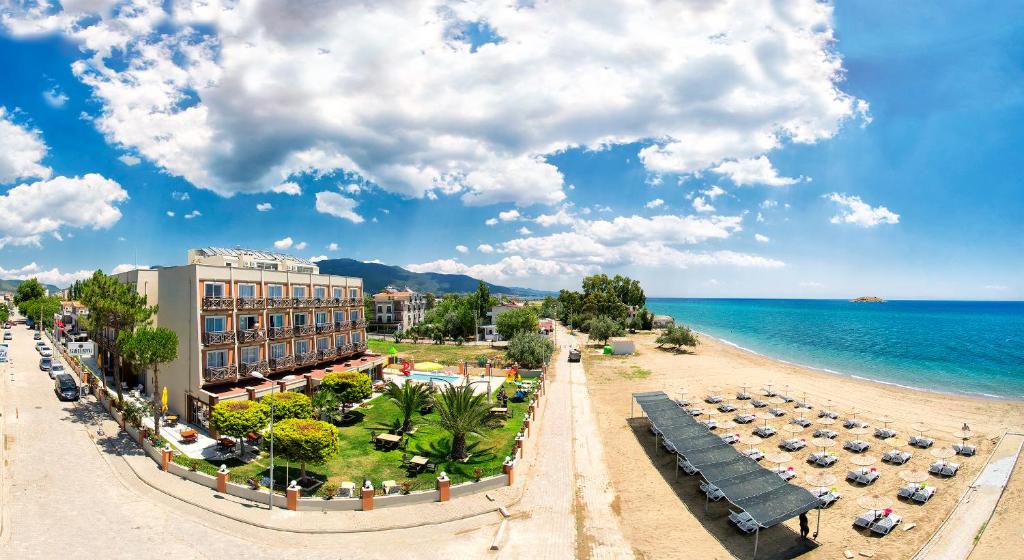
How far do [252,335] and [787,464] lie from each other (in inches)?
1478

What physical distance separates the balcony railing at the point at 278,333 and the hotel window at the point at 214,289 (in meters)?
4.47

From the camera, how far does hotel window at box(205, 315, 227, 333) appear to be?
32.9m

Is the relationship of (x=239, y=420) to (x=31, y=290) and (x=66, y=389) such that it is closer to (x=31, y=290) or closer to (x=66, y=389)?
(x=66, y=389)

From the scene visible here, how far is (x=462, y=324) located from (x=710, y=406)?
54646 millimetres

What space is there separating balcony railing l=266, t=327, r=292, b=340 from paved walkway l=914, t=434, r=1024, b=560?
40.0 m

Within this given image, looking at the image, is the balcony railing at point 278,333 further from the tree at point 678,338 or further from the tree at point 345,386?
the tree at point 678,338

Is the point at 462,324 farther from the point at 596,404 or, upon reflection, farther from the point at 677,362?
the point at 596,404

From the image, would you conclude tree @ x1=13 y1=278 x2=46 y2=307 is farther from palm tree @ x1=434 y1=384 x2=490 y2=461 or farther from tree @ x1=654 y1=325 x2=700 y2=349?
tree @ x1=654 y1=325 x2=700 y2=349

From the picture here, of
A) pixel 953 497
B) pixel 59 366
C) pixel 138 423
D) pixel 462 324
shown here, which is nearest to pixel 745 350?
pixel 462 324

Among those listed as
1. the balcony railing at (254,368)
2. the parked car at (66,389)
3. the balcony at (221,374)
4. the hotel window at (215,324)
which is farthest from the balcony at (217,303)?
the parked car at (66,389)

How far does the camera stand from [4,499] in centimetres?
2083

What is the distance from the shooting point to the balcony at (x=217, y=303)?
32562 millimetres

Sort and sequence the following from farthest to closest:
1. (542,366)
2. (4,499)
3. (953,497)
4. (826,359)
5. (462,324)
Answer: (462,324) → (826,359) → (542,366) → (953,497) → (4,499)

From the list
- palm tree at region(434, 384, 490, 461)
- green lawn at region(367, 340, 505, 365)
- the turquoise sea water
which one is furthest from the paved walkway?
green lawn at region(367, 340, 505, 365)
